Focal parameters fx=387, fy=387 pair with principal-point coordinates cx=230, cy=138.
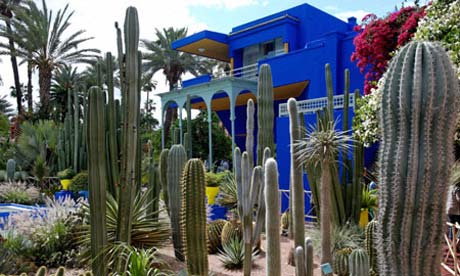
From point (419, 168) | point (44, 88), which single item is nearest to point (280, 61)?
point (419, 168)

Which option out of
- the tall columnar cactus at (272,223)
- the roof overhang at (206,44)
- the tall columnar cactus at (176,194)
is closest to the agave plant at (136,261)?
the tall columnar cactus at (272,223)

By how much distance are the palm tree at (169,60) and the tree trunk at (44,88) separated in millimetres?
5575

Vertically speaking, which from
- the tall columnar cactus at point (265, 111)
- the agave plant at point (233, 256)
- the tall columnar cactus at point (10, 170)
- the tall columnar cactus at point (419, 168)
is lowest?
the agave plant at point (233, 256)

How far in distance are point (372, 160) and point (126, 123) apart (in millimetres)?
7330

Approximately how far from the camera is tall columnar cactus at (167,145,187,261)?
5867 mm

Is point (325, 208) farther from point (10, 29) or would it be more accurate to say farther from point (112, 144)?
point (10, 29)

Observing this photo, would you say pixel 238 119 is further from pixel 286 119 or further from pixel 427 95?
pixel 427 95

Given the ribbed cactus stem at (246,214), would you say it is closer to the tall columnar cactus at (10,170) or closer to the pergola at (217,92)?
the pergola at (217,92)

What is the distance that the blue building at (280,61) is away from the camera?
505 inches

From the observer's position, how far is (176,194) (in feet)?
19.2

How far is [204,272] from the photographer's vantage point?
169 inches

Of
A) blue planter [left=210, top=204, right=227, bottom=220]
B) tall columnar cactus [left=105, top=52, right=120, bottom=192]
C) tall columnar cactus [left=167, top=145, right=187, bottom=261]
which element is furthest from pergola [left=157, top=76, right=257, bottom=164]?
tall columnar cactus [left=167, top=145, right=187, bottom=261]

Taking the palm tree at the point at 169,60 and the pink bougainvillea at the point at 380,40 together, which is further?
the palm tree at the point at 169,60

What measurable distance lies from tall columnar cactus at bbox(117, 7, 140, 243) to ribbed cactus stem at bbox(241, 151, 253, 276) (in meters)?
1.45
